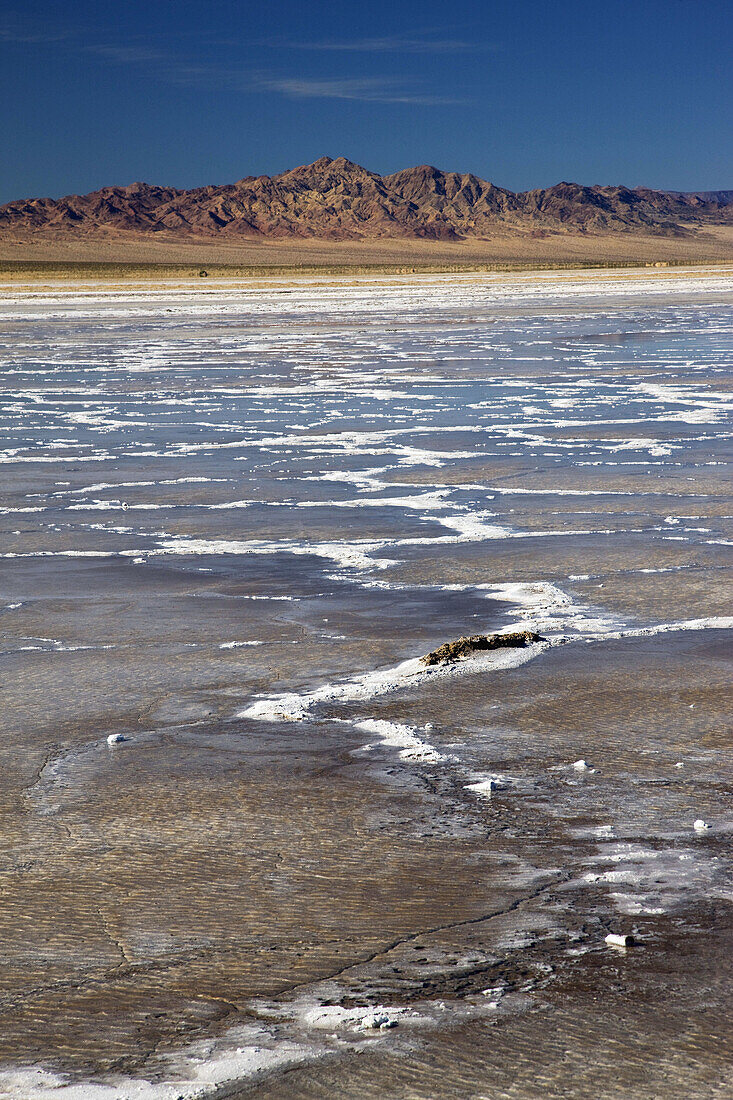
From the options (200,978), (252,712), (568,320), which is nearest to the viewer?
(200,978)

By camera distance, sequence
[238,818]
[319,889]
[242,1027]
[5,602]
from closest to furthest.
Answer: [242,1027]
[319,889]
[238,818]
[5,602]

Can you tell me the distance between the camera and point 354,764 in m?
4.03

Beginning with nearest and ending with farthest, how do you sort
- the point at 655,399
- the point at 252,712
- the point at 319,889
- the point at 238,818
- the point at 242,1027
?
1. the point at 242,1027
2. the point at 319,889
3. the point at 238,818
4. the point at 252,712
5. the point at 655,399

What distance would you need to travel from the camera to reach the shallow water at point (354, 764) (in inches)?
103

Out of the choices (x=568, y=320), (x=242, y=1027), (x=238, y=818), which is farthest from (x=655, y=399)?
(x=568, y=320)

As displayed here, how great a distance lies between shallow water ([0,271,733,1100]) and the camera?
260cm

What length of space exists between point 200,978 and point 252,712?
5.89 feet

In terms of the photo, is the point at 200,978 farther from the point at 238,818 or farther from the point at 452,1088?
the point at 238,818

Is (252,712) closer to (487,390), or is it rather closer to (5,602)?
(5,602)

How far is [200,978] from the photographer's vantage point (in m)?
2.77

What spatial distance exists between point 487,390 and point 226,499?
7.18 meters

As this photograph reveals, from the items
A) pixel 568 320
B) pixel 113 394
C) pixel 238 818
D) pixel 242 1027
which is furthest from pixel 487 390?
pixel 568 320

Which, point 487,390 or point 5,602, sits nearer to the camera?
point 5,602

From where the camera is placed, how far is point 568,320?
3022 cm
